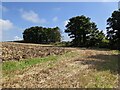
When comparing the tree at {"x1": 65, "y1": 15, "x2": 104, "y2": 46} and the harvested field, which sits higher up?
the tree at {"x1": 65, "y1": 15, "x2": 104, "y2": 46}

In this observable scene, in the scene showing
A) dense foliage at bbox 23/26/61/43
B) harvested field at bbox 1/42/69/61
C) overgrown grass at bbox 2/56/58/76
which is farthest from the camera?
dense foliage at bbox 23/26/61/43

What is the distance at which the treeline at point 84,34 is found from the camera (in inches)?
2183

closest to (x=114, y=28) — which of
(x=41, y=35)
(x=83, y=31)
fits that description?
(x=83, y=31)

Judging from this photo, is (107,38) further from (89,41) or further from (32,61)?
(32,61)

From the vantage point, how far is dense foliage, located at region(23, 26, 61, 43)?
267 feet

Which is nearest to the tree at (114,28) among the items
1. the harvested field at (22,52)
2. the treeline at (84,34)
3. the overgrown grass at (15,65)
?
the treeline at (84,34)

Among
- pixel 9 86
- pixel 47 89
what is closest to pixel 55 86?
pixel 47 89

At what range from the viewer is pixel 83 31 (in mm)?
65375

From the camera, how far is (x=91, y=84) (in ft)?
46.9

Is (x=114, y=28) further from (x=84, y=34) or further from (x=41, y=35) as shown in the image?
(x=41, y=35)

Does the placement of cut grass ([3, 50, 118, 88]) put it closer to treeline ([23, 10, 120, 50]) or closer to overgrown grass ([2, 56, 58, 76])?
overgrown grass ([2, 56, 58, 76])

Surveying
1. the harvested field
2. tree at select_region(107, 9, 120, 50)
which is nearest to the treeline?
tree at select_region(107, 9, 120, 50)

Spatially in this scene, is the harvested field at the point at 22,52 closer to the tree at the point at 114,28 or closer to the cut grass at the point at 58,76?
the cut grass at the point at 58,76

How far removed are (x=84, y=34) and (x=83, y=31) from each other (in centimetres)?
89
